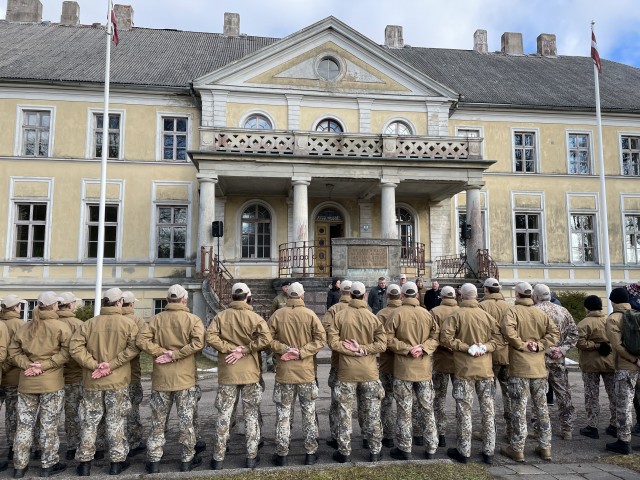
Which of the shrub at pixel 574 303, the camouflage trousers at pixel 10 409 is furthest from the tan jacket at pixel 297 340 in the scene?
the shrub at pixel 574 303

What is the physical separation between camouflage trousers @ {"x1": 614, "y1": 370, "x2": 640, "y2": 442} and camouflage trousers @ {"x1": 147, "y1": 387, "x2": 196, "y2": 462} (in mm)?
4947

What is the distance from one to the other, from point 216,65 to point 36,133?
7675mm

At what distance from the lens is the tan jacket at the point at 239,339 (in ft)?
17.4

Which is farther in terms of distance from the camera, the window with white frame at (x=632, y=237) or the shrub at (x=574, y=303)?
the window with white frame at (x=632, y=237)

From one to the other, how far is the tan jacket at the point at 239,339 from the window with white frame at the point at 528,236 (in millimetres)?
17212

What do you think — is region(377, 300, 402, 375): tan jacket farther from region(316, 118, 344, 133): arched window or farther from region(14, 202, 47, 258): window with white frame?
region(14, 202, 47, 258): window with white frame

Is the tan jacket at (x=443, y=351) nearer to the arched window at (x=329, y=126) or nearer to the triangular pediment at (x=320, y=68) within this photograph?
the arched window at (x=329, y=126)

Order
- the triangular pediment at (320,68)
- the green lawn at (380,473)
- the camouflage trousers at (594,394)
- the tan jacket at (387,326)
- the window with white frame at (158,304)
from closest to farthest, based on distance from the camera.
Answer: the green lawn at (380,473), the tan jacket at (387,326), the camouflage trousers at (594,394), the window with white frame at (158,304), the triangular pediment at (320,68)

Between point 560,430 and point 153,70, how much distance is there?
1916 centimetres

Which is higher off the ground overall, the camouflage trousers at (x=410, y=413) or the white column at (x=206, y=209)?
the white column at (x=206, y=209)

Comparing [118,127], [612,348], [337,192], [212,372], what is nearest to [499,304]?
[612,348]

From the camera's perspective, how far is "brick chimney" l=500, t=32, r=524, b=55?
2614cm

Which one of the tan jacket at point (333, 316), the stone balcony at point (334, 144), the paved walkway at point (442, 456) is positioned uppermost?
the stone balcony at point (334, 144)

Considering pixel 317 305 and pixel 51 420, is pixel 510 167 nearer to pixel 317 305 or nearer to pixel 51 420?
pixel 317 305
